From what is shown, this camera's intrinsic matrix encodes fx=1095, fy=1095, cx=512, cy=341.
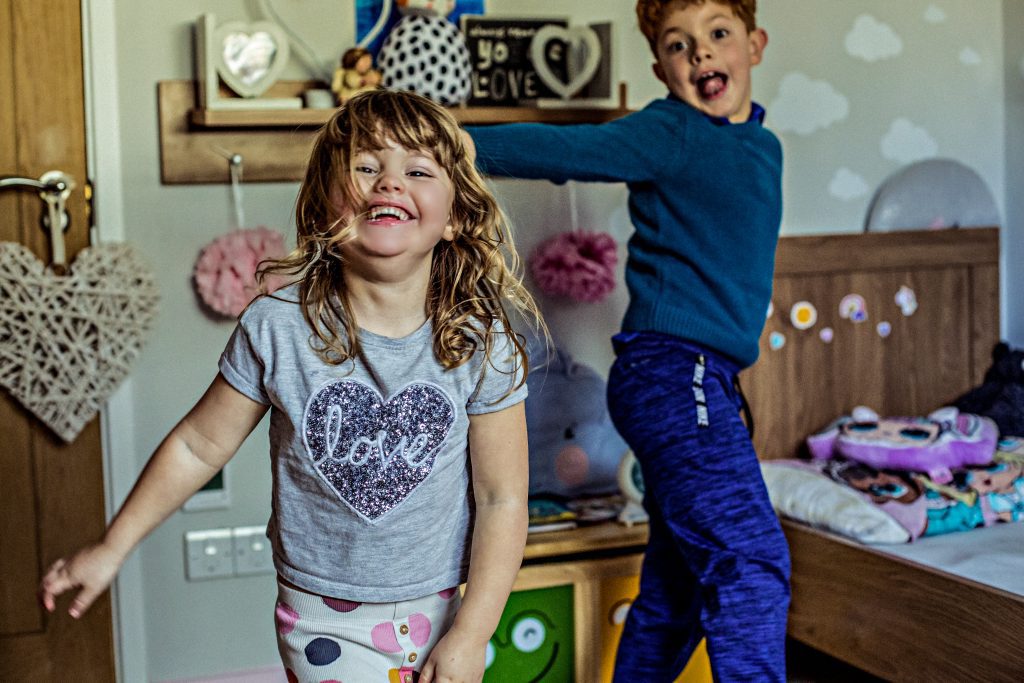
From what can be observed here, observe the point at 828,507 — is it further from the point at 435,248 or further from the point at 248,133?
the point at 248,133

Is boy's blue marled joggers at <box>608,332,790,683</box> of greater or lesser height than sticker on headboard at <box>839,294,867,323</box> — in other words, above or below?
below

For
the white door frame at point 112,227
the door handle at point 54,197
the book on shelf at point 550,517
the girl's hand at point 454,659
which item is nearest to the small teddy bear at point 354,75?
the white door frame at point 112,227

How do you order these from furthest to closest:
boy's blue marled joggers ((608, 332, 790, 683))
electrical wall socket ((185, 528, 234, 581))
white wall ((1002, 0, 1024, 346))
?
white wall ((1002, 0, 1024, 346))
electrical wall socket ((185, 528, 234, 581))
boy's blue marled joggers ((608, 332, 790, 683))

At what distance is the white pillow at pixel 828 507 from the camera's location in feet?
6.03

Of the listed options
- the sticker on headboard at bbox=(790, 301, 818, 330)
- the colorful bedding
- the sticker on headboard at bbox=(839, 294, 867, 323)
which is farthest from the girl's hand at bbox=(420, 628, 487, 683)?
the sticker on headboard at bbox=(839, 294, 867, 323)

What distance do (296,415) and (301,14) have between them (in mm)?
1209

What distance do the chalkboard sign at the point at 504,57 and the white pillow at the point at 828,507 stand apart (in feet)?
2.83

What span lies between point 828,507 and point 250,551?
3.50 ft

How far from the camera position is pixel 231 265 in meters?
1.96

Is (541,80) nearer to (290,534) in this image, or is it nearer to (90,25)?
(90,25)

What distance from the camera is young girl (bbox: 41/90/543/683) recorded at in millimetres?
1040

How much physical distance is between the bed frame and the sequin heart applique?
1.01 m

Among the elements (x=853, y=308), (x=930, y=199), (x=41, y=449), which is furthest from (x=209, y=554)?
(x=930, y=199)

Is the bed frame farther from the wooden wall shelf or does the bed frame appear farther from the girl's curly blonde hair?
the girl's curly blonde hair
